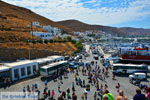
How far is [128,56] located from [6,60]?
28.2 m

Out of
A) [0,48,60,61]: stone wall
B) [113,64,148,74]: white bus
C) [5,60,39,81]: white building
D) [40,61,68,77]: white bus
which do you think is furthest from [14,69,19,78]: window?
[113,64,148,74]: white bus

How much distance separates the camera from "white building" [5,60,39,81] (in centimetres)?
2227

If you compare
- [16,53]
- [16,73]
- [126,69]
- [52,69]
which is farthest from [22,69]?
[126,69]

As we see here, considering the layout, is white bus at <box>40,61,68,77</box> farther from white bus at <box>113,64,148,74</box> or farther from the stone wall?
white bus at <box>113,64,148,74</box>

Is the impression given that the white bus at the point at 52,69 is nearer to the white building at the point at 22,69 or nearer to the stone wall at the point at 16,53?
the white building at the point at 22,69

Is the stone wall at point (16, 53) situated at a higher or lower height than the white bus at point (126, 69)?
higher

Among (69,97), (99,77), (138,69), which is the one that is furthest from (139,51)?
(69,97)

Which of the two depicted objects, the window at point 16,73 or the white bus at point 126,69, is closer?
the window at point 16,73

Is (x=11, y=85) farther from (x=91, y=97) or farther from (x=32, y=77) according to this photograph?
(x=91, y=97)

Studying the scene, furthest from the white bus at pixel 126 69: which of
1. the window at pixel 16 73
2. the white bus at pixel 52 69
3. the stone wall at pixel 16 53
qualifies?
the stone wall at pixel 16 53

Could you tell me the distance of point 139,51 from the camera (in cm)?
3366

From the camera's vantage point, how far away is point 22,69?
23.6 metres

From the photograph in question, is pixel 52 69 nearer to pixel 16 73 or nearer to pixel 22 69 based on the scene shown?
pixel 22 69

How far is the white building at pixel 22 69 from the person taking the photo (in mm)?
22272
